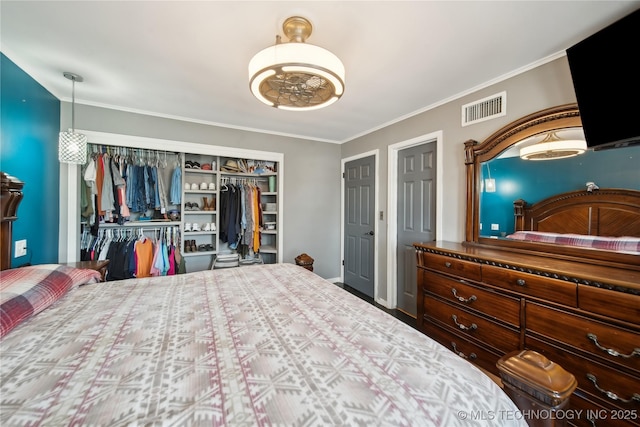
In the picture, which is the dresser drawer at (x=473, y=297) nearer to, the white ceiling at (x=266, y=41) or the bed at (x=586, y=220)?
the bed at (x=586, y=220)

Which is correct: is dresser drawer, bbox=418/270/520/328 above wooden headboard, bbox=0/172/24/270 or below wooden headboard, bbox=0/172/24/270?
below

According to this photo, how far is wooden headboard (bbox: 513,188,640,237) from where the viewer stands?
1457mm

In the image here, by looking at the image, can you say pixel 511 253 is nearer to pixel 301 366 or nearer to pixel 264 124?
pixel 301 366

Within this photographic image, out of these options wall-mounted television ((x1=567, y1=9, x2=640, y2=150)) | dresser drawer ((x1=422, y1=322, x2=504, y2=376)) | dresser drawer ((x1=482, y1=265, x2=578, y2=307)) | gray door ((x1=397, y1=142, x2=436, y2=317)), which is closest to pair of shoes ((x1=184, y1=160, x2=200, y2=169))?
gray door ((x1=397, y1=142, x2=436, y2=317))

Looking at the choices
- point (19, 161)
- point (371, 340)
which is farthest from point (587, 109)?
point (19, 161)

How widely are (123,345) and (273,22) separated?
1.74m

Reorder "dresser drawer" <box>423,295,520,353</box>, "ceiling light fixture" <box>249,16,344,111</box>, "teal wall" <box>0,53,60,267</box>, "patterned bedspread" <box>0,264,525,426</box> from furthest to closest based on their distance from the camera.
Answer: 1. "teal wall" <box>0,53,60,267</box>
2. "dresser drawer" <box>423,295,520,353</box>
3. "ceiling light fixture" <box>249,16,344,111</box>
4. "patterned bedspread" <box>0,264,525,426</box>

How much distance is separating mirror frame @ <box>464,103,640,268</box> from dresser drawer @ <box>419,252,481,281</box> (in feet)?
1.25

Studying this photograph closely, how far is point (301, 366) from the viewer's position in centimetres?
79

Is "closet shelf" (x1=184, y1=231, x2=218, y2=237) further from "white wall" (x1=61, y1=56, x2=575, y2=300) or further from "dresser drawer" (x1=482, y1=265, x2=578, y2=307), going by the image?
"dresser drawer" (x1=482, y1=265, x2=578, y2=307)

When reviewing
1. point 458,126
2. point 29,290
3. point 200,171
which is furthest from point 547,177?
point 200,171

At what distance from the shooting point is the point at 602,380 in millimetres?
1218

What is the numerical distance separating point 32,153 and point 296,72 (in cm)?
229

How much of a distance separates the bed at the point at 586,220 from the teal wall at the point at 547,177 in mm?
51
